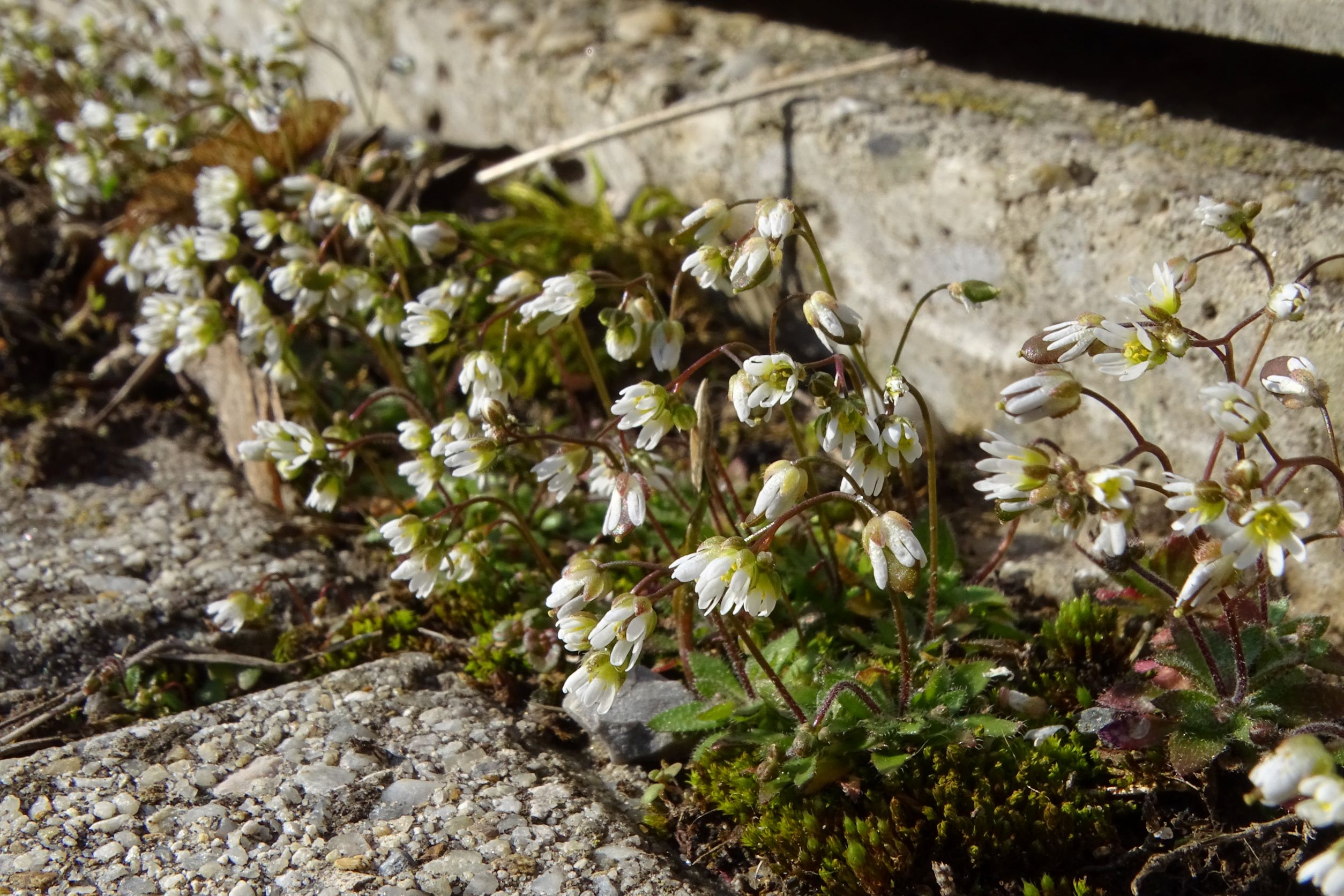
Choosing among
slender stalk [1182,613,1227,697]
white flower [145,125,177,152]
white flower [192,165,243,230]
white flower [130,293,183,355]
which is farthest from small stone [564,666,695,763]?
white flower [145,125,177,152]

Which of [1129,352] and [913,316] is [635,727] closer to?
[913,316]

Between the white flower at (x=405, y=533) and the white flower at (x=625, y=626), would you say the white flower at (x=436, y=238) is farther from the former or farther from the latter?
the white flower at (x=625, y=626)

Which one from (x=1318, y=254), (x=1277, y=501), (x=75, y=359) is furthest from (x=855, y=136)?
(x=75, y=359)

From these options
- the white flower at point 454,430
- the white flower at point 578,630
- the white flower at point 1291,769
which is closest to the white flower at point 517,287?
the white flower at point 454,430

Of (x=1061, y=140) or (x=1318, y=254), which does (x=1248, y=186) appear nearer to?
(x=1318, y=254)

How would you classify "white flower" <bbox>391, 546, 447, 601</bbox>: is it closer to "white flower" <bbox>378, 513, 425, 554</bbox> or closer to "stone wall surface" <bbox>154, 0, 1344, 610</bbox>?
"white flower" <bbox>378, 513, 425, 554</bbox>

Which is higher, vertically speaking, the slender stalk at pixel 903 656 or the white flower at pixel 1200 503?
the white flower at pixel 1200 503
